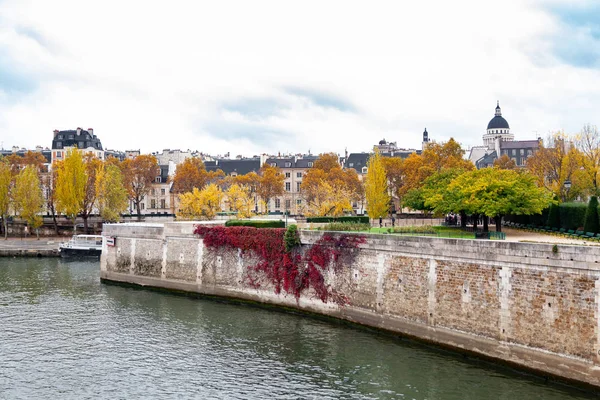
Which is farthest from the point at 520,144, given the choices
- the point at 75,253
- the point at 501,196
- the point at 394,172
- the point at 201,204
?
the point at 501,196

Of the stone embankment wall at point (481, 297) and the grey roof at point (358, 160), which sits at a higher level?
the grey roof at point (358, 160)

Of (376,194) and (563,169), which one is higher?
(563,169)

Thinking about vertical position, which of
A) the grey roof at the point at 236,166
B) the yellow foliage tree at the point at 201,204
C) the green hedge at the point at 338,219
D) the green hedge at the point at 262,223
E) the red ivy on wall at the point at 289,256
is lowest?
the red ivy on wall at the point at 289,256

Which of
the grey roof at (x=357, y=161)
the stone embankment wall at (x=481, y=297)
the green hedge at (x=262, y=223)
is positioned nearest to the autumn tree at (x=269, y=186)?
the grey roof at (x=357, y=161)

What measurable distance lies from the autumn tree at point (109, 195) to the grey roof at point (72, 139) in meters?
35.6

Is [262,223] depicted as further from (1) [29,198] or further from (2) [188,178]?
(2) [188,178]

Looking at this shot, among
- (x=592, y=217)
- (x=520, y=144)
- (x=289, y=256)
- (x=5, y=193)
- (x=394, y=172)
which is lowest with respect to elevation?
(x=289, y=256)

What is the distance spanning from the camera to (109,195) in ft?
253

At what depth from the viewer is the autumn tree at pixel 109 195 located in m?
76.1

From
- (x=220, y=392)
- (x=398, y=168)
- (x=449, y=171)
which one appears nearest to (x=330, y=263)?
(x=220, y=392)

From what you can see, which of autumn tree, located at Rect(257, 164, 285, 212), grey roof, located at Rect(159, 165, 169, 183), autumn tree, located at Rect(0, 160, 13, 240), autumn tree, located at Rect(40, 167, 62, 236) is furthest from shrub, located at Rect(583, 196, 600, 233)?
grey roof, located at Rect(159, 165, 169, 183)

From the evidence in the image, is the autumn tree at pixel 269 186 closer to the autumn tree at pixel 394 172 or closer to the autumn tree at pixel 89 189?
the autumn tree at pixel 394 172

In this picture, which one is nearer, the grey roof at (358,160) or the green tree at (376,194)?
the green tree at (376,194)

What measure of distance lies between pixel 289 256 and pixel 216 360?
1140 cm
